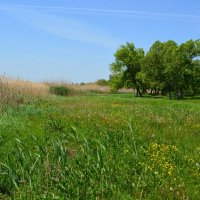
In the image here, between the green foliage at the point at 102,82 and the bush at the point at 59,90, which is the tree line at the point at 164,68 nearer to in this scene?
the bush at the point at 59,90

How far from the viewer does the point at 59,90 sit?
58.4 metres

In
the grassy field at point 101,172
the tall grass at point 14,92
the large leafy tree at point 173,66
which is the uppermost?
the large leafy tree at point 173,66

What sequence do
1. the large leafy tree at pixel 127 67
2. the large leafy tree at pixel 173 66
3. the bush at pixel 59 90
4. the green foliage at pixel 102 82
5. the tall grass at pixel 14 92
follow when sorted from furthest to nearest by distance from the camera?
the green foliage at pixel 102 82 < the large leafy tree at pixel 127 67 < the large leafy tree at pixel 173 66 < the bush at pixel 59 90 < the tall grass at pixel 14 92

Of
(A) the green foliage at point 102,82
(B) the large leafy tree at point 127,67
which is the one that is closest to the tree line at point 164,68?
(B) the large leafy tree at point 127,67

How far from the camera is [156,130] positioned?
584 inches

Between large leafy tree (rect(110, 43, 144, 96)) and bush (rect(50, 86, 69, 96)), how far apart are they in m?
22.2

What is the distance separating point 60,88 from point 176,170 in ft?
167

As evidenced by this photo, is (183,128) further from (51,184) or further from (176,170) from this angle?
(51,184)

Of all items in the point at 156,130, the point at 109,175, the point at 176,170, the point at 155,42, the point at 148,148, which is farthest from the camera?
the point at 155,42

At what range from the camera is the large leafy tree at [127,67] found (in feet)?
261

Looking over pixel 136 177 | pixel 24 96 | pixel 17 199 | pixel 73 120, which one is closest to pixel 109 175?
pixel 136 177

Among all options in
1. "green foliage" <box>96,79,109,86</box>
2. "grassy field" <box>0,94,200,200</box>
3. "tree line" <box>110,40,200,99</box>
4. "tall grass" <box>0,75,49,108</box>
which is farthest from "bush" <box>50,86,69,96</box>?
"green foliage" <box>96,79,109,86</box>

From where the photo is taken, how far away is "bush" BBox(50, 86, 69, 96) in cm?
5696

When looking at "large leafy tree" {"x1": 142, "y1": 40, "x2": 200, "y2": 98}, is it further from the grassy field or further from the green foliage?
the grassy field
